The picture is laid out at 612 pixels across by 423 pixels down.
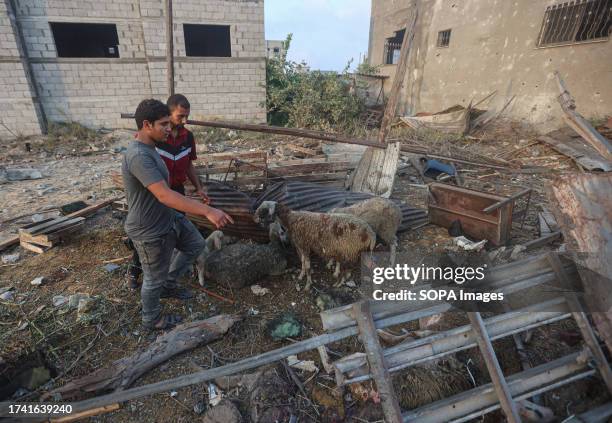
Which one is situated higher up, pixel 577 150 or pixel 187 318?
pixel 577 150

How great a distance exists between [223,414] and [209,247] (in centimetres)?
206

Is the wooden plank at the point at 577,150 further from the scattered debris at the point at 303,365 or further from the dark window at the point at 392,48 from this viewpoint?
the dark window at the point at 392,48

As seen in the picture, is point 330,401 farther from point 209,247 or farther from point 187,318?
point 209,247

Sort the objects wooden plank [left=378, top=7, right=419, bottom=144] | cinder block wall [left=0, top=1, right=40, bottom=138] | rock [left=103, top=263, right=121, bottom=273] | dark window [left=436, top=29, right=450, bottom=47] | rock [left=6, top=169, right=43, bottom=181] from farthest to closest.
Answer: dark window [left=436, top=29, right=450, bottom=47]
cinder block wall [left=0, top=1, right=40, bottom=138]
rock [left=6, top=169, right=43, bottom=181]
wooden plank [left=378, top=7, right=419, bottom=144]
rock [left=103, top=263, right=121, bottom=273]

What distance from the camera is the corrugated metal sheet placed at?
407cm

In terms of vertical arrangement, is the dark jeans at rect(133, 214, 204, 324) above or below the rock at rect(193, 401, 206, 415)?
above

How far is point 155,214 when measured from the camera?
2598 mm

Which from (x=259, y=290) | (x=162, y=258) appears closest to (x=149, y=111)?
(x=162, y=258)

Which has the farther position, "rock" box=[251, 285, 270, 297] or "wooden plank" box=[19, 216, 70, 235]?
"wooden plank" box=[19, 216, 70, 235]

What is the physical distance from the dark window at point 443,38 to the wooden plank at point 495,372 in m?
13.4

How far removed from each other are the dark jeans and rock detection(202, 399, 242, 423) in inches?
46.0

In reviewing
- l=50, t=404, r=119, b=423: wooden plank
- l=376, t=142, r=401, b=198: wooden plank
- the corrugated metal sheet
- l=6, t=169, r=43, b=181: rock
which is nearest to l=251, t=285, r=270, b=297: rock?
the corrugated metal sheet

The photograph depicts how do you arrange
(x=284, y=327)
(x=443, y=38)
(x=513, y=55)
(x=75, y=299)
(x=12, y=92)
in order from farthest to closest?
(x=443, y=38)
(x=12, y=92)
(x=513, y=55)
(x=75, y=299)
(x=284, y=327)

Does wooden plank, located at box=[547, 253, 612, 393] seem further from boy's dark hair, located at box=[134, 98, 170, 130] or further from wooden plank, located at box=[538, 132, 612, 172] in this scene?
wooden plank, located at box=[538, 132, 612, 172]
